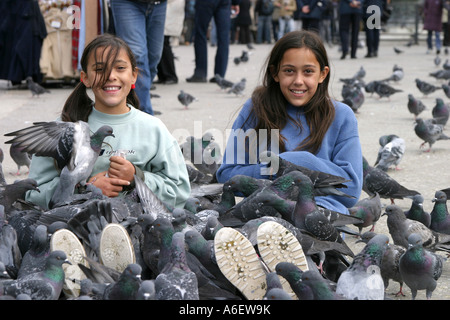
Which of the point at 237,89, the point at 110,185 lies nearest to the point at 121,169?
the point at 110,185

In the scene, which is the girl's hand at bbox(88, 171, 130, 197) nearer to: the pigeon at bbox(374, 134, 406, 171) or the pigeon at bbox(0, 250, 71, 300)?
the pigeon at bbox(0, 250, 71, 300)

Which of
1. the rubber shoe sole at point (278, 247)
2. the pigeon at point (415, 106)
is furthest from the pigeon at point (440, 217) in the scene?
the pigeon at point (415, 106)

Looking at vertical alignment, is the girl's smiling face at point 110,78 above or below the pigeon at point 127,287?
above

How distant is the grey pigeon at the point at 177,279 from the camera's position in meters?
2.80

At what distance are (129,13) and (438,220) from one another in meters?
3.99

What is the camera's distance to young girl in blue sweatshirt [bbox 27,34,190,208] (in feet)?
12.7

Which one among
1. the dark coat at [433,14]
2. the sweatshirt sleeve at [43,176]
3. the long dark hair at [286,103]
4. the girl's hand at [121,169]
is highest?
the dark coat at [433,14]

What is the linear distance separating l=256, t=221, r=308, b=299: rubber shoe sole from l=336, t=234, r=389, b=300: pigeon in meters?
0.20

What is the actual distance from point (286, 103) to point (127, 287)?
1939 millimetres

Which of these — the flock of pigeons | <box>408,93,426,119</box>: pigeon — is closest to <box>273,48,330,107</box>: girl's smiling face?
the flock of pigeons

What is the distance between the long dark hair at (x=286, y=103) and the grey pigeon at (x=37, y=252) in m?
1.55

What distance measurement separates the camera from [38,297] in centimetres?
286

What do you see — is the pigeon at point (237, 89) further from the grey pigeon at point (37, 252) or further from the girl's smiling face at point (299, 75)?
the grey pigeon at point (37, 252)
